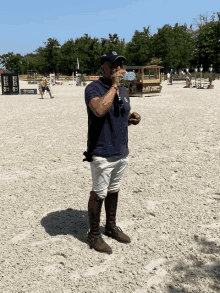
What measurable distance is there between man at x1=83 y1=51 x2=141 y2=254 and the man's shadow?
545 mm

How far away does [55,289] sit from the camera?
2.40 meters

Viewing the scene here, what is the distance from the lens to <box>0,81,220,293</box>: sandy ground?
2533 mm

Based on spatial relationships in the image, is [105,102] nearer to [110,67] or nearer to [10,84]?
[110,67]

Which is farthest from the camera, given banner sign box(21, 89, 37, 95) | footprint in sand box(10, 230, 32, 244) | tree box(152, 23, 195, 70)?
tree box(152, 23, 195, 70)

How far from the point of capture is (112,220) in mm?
3094

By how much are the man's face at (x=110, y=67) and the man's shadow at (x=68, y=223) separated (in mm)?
1766

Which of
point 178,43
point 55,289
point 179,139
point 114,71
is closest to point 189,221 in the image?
point 55,289

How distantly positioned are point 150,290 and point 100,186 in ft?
3.13

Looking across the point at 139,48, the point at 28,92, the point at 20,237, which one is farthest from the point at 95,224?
the point at 139,48

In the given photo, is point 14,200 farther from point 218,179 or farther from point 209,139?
point 209,139

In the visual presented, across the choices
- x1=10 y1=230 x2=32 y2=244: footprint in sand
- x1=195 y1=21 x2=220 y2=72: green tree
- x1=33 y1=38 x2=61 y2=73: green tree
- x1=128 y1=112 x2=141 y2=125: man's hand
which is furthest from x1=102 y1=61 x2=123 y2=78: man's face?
x1=33 y1=38 x2=61 y2=73: green tree

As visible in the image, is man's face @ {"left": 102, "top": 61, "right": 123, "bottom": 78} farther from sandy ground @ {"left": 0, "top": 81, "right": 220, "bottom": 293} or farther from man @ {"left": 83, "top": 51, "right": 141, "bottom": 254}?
sandy ground @ {"left": 0, "top": 81, "right": 220, "bottom": 293}

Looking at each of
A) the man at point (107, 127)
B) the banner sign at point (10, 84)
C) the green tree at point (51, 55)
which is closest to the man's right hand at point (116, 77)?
the man at point (107, 127)

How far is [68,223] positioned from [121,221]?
639 millimetres
